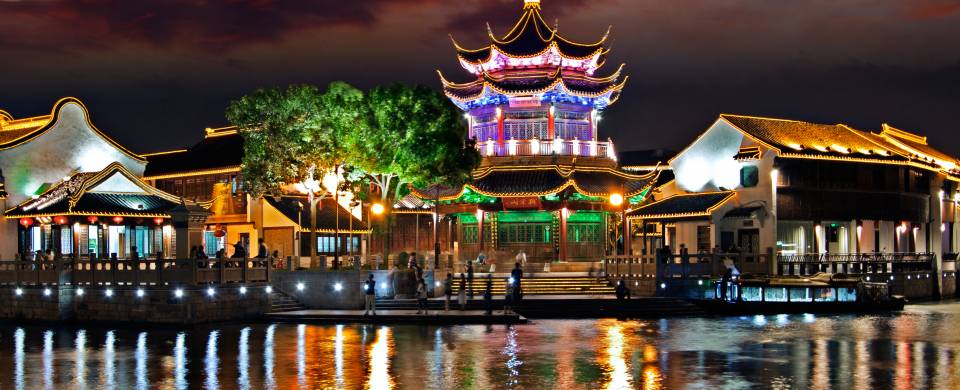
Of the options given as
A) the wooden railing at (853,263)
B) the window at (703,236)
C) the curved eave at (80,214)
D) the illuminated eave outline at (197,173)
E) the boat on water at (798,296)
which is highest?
the illuminated eave outline at (197,173)

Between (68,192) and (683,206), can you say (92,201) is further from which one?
(683,206)

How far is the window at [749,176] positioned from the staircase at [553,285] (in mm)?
11334

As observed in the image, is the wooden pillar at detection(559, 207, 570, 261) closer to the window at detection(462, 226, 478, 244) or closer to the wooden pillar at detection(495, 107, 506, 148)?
the wooden pillar at detection(495, 107, 506, 148)

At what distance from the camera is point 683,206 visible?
53750mm

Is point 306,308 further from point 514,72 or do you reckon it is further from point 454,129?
point 514,72

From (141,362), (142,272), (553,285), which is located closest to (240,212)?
(142,272)

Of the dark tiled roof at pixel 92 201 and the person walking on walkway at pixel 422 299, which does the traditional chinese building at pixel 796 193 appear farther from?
the dark tiled roof at pixel 92 201

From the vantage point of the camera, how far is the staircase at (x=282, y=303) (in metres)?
38.6

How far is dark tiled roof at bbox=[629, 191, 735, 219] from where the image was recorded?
5231 cm

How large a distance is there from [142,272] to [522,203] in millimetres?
20309

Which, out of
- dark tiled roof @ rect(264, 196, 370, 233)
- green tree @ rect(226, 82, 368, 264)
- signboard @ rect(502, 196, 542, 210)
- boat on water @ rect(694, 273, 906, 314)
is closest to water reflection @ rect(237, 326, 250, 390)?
green tree @ rect(226, 82, 368, 264)

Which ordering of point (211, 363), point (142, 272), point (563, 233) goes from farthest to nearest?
1. point (563, 233)
2. point (142, 272)
3. point (211, 363)

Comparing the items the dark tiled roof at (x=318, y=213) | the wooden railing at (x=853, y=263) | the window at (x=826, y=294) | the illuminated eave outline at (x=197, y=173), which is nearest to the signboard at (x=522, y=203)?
the dark tiled roof at (x=318, y=213)

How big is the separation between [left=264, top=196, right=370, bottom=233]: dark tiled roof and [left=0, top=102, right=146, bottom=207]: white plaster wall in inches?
336
